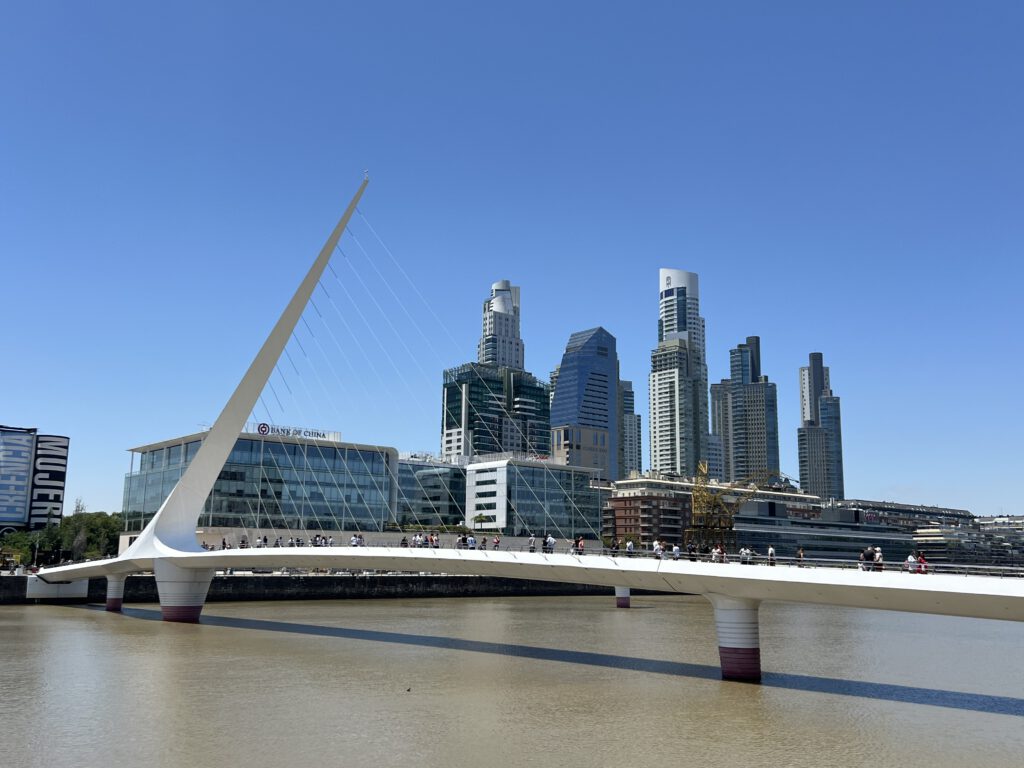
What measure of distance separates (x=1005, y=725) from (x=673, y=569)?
28.7ft

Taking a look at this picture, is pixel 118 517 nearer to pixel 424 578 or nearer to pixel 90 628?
pixel 424 578

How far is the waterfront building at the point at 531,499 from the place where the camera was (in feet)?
357

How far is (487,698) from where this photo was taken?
74.1 feet

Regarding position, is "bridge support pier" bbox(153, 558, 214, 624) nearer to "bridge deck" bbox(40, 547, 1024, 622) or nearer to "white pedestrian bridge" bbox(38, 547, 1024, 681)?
"white pedestrian bridge" bbox(38, 547, 1024, 681)

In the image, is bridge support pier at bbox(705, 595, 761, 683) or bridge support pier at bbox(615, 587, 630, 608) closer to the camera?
bridge support pier at bbox(705, 595, 761, 683)

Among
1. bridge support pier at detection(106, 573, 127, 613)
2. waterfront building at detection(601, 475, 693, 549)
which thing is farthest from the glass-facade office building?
waterfront building at detection(601, 475, 693, 549)

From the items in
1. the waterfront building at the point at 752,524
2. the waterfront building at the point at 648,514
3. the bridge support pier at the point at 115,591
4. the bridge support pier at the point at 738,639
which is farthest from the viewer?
the waterfront building at the point at 648,514

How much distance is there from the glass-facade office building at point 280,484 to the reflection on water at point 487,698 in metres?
41.5

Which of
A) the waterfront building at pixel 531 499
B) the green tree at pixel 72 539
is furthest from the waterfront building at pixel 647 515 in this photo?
the green tree at pixel 72 539

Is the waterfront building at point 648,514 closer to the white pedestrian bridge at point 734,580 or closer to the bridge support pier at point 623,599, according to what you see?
the bridge support pier at point 623,599

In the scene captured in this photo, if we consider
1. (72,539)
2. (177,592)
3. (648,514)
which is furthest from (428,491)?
(177,592)

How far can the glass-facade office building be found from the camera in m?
82.6

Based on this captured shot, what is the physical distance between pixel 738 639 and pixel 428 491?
282 ft

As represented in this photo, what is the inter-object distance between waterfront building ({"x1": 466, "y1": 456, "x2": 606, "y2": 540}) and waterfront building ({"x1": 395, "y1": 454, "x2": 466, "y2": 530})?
8.32ft
